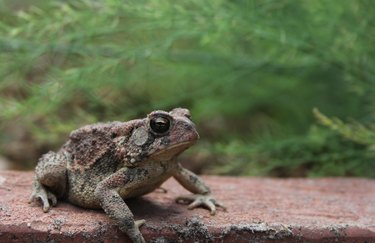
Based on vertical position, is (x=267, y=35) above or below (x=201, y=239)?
above

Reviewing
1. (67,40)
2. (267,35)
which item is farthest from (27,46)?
(267,35)

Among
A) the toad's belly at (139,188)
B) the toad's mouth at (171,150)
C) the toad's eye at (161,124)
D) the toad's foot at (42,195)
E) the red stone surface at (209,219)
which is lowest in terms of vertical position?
the red stone surface at (209,219)

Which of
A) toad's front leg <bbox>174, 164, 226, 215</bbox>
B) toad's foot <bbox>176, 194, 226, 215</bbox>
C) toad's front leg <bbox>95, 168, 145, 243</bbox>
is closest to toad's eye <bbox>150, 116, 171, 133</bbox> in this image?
toad's front leg <bbox>95, 168, 145, 243</bbox>

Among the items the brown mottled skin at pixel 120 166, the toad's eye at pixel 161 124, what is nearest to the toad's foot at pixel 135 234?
the brown mottled skin at pixel 120 166

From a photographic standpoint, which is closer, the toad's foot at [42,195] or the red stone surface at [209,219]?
the red stone surface at [209,219]

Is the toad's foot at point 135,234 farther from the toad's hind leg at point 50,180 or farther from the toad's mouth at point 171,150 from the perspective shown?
the toad's hind leg at point 50,180

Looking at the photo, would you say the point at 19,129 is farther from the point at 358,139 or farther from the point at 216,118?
the point at 358,139

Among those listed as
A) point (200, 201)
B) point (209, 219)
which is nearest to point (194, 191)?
point (200, 201)

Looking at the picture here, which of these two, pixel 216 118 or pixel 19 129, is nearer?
pixel 19 129
